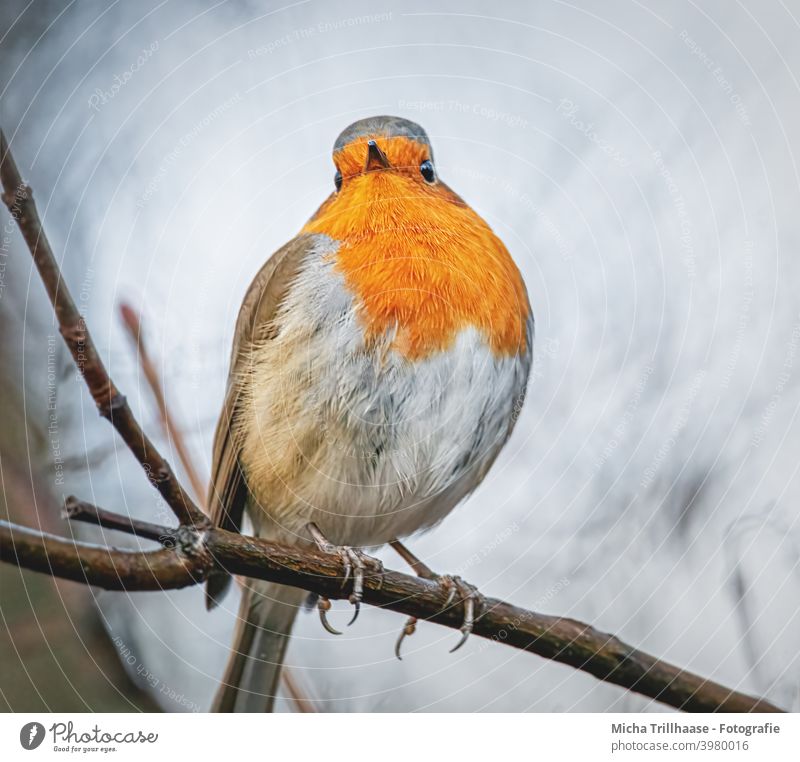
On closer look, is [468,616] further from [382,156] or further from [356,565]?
[382,156]

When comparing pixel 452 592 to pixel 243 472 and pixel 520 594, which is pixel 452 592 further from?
pixel 243 472

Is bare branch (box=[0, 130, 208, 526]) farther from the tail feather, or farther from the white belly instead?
the tail feather

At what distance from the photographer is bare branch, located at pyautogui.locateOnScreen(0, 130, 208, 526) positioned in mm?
665

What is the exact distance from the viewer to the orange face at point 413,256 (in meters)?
0.88

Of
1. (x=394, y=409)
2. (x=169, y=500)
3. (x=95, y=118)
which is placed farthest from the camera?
(x=95, y=118)

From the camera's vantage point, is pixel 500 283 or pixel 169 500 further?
pixel 500 283

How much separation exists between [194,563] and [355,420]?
0.88ft

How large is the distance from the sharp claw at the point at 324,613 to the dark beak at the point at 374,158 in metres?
0.48

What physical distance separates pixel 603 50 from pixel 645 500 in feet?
1.77

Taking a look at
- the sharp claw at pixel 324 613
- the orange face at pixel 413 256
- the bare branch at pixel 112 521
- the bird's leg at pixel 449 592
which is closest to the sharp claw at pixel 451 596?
the bird's leg at pixel 449 592

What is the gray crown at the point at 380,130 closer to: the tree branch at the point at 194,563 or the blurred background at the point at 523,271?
the blurred background at the point at 523,271

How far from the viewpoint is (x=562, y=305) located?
1.02 m

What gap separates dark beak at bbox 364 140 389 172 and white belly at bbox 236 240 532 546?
0.38 ft

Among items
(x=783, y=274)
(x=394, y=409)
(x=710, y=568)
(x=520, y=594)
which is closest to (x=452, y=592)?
(x=520, y=594)
